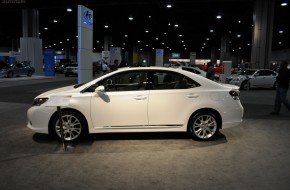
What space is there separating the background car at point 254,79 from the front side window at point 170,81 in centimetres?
1314

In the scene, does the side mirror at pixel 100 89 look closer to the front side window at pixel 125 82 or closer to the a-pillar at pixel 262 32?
the front side window at pixel 125 82

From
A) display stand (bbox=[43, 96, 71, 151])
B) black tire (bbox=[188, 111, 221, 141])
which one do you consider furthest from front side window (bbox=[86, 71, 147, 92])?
black tire (bbox=[188, 111, 221, 141])

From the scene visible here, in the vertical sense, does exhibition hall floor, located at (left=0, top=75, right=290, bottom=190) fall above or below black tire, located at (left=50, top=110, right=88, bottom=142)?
below

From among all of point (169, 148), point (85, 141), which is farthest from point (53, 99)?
point (169, 148)

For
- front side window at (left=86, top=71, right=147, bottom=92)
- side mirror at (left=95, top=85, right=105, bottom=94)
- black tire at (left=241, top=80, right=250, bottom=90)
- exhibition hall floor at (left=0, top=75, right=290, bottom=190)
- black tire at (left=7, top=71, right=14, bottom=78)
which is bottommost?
exhibition hall floor at (left=0, top=75, right=290, bottom=190)

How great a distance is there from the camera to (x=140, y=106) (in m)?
6.51

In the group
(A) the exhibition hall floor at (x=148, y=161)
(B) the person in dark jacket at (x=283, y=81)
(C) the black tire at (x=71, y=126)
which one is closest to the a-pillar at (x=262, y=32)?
(B) the person in dark jacket at (x=283, y=81)

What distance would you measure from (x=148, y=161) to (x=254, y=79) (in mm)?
15816

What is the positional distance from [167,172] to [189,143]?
71.4 inches

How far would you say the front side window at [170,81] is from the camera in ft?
22.1

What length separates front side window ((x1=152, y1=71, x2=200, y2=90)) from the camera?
6.73 m

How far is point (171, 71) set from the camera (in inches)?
272

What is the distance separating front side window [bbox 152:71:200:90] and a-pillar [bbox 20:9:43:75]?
2804 centimetres

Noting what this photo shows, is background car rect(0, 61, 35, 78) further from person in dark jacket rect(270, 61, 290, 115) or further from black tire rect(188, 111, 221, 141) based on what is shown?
black tire rect(188, 111, 221, 141)
